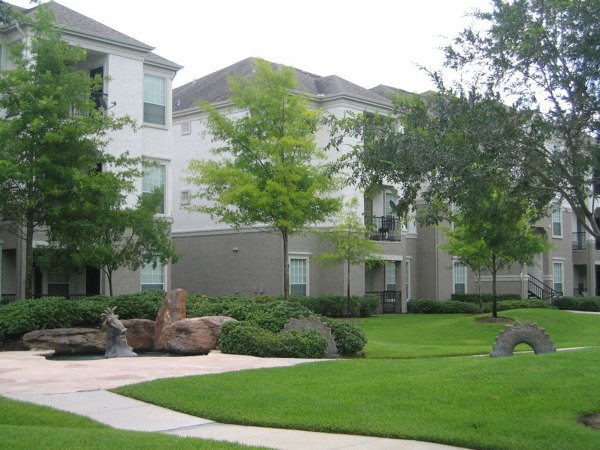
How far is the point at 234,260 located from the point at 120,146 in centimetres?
923

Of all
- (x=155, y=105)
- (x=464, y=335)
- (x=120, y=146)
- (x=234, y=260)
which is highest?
(x=155, y=105)

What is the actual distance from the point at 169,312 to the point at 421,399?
10885 mm

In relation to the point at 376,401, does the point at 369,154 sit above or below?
above

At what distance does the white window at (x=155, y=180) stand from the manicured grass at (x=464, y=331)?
928 cm

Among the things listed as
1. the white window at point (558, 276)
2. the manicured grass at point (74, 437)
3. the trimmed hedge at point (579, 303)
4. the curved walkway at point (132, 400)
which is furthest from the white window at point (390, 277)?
the manicured grass at point (74, 437)

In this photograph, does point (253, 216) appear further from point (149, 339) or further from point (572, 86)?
point (572, 86)

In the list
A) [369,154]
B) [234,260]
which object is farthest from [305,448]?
[234,260]

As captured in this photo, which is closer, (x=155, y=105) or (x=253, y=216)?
(x=253, y=216)

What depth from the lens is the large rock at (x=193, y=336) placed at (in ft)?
60.4

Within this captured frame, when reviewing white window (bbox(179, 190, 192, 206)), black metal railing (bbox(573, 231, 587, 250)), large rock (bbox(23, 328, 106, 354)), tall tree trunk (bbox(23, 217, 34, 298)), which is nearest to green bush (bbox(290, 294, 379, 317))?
white window (bbox(179, 190, 192, 206))

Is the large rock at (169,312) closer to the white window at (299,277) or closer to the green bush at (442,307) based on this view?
the white window at (299,277)

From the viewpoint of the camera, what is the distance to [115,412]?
405 inches

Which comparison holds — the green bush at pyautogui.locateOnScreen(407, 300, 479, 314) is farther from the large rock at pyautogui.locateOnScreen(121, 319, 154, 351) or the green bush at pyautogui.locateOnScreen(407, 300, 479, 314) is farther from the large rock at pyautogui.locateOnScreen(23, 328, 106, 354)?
the large rock at pyautogui.locateOnScreen(23, 328, 106, 354)

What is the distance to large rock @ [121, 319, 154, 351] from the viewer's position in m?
20.1
